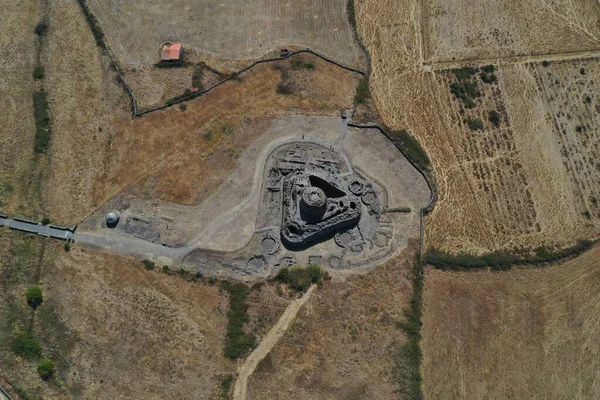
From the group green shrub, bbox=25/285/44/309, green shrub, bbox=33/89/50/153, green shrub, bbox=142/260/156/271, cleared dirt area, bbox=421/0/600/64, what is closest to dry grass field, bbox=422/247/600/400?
green shrub, bbox=142/260/156/271

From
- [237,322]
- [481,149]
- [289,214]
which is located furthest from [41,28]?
[481,149]

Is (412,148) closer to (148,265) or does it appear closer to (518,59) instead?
(518,59)

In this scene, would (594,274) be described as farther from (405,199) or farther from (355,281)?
(355,281)

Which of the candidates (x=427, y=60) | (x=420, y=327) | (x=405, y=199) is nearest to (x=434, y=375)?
(x=420, y=327)

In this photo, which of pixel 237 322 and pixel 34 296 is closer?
pixel 34 296

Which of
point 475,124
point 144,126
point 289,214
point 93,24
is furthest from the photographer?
point 93,24

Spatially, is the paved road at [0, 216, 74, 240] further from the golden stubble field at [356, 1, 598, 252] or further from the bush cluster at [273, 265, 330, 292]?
the golden stubble field at [356, 1, 598, 252]
